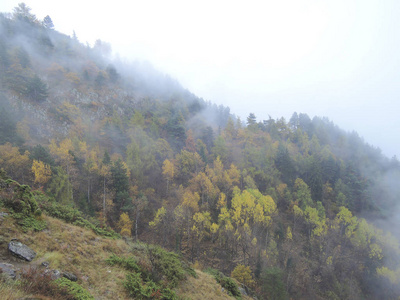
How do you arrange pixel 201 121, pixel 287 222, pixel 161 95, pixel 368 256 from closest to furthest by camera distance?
1. pixel 368 256
2. pixel 287 222
3. pixel 201 121
4. pixel 161 95

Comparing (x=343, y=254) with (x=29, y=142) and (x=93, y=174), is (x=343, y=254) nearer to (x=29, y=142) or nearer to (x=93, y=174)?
(x=93, y=174)

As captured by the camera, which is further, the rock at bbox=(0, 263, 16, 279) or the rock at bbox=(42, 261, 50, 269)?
the rock at bbox=(42, 261, 50, 269)

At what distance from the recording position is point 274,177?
54250mm

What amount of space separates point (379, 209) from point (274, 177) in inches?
1382

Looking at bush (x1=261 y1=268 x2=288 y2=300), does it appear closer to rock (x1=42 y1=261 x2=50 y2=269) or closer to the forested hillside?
the forested hillside

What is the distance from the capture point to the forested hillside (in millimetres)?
32375

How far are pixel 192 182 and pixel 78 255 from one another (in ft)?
132

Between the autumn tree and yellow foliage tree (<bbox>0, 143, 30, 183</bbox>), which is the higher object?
Answer: the autumn tree

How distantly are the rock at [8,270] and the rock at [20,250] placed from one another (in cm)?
72

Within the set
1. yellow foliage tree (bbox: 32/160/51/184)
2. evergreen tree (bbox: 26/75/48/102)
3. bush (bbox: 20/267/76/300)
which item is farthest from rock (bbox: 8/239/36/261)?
evergreen tree (bbox: 26/75/48/102)

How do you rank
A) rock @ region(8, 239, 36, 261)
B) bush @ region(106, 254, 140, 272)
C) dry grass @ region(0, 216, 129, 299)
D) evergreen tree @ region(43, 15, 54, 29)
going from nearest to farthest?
rock @ region(8, 239, 36, 261) < dry grass @ region(0, 216, 129, 299) < bush @ region(106, 254, 140, 272) < evergreen tree @ region(43, 15, 54, 29)

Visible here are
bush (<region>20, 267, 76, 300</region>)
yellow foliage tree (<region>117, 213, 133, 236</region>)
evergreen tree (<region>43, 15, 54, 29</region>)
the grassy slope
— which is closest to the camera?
bush (<region>20, 267, 76, 300</region>)

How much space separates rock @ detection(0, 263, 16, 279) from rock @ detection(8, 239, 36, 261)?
72 centimetres

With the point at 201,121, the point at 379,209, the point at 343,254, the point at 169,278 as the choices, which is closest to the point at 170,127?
the point at 201,121
